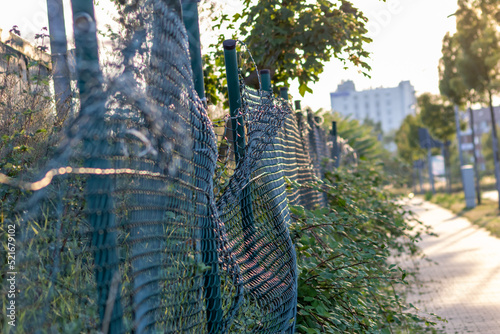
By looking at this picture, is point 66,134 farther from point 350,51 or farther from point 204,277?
point 350,51

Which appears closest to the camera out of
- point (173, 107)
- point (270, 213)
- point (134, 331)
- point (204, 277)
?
point (134, 331)

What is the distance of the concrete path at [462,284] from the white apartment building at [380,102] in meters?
145

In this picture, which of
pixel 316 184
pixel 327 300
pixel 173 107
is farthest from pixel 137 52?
pixel 316 184

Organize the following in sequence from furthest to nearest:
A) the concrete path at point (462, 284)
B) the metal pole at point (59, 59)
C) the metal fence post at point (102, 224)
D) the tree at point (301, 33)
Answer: the tree at point (301, 33)
the concrete path at point (462, 284)
the metal pole at point (59, 59)
the metal fence post at point (102, 224)

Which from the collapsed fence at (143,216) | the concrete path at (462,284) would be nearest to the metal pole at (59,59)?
the collapsed fence at (143,216)

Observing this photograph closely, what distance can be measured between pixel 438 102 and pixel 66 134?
34.6 m

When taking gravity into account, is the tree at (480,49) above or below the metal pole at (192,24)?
above

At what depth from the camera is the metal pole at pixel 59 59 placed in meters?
4.11

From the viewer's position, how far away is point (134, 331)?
4.85 ft

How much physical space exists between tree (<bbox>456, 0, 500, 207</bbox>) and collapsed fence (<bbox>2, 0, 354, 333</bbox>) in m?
18.8

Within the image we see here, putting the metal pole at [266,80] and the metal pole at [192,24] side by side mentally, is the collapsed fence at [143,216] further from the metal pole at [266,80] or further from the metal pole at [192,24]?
the metal pole at [266,80]

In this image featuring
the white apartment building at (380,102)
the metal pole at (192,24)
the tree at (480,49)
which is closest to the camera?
the metal pole at (192,24)

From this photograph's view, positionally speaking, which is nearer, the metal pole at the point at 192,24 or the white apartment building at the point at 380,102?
the metal pole at the point at 192,24

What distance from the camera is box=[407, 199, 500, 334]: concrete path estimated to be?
565 cm
